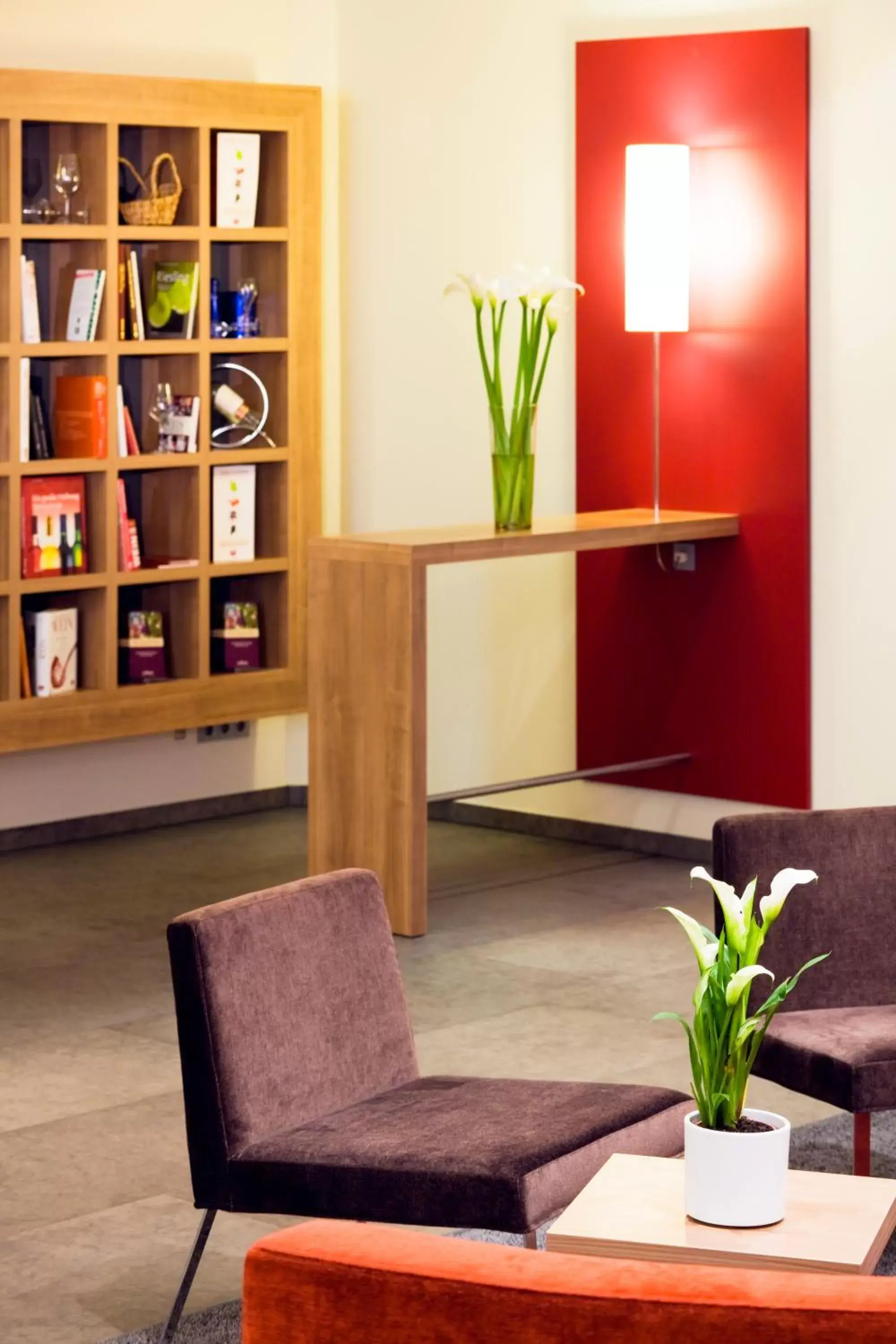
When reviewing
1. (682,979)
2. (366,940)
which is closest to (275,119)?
(682,979)

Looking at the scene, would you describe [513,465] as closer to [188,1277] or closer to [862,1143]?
[862,1143]

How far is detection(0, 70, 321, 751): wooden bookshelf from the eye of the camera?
6.91m

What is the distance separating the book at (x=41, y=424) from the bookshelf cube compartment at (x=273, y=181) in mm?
1019

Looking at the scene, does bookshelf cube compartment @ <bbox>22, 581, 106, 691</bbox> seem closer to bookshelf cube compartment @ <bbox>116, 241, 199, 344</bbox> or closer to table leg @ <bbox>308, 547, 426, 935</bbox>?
bookshelf cube compartment @ <bbox>116, 241, 199, 344</bbox>

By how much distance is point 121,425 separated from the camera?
7.20 meters

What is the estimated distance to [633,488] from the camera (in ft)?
23.4

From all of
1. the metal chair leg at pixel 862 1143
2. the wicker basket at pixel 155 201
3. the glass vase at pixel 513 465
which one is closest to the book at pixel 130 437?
the wicker basket at pixel 155 201

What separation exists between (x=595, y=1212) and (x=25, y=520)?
4.57 m

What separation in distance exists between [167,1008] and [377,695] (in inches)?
43.8

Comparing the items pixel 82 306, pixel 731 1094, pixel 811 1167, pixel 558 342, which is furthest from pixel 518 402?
pixel 731 1094

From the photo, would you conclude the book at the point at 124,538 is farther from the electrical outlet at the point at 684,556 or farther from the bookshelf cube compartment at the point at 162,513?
the electrical outlet at the point at 684,556

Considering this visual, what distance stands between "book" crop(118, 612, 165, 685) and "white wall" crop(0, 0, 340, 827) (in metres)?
0.32

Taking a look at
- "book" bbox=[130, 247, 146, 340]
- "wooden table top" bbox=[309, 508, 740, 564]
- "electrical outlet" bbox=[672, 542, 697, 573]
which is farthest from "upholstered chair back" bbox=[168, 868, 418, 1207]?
"book" bbox=[130, 247, 146, 340]

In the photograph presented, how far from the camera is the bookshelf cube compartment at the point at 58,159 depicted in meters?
7.07
